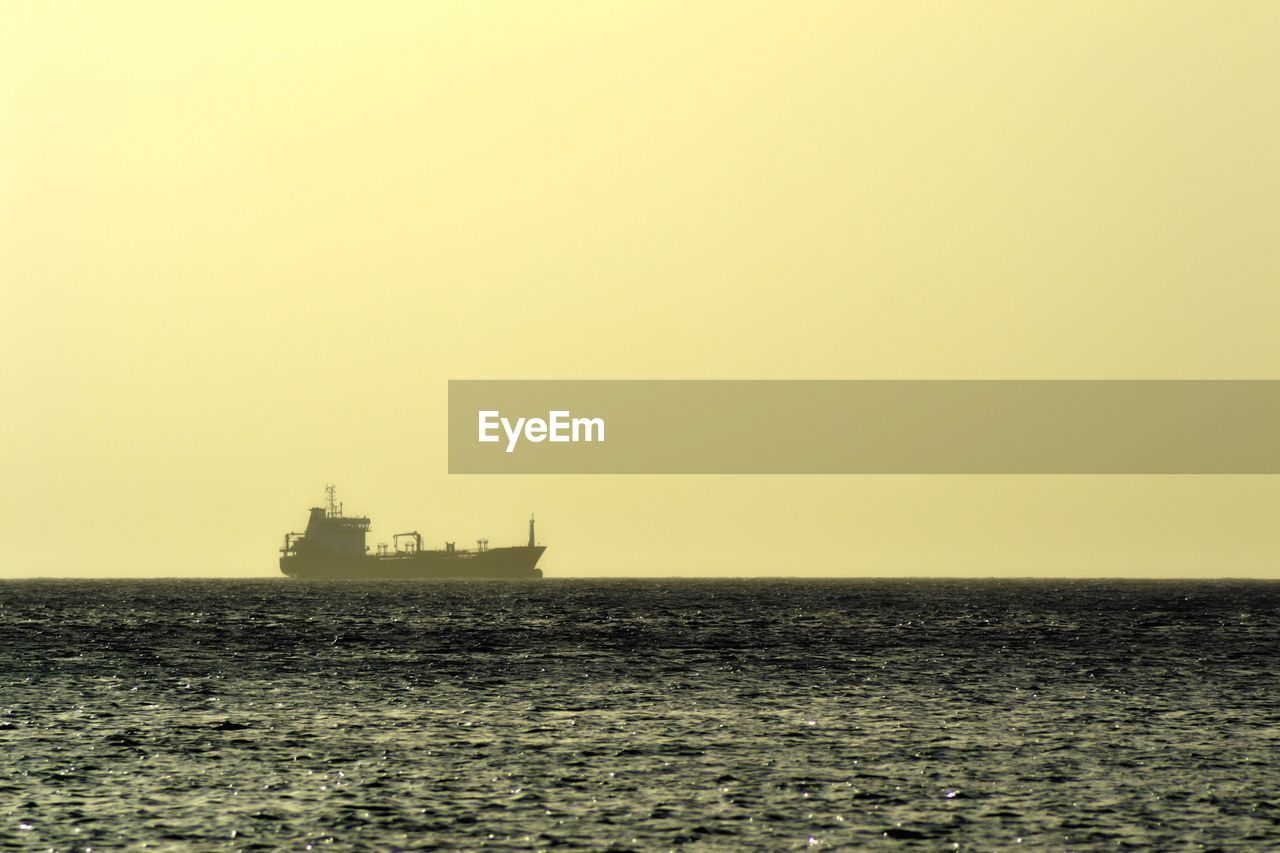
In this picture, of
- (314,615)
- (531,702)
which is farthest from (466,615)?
(531,702)

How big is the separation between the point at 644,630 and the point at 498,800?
7792 cm

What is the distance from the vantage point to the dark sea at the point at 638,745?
111 feet

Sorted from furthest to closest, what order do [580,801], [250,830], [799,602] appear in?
1. [799,602]
2. [580,801]
3. [250,830]

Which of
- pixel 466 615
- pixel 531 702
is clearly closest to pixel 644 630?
pixel 466 615

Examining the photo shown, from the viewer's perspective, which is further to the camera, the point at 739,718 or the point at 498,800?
the point at 739,718

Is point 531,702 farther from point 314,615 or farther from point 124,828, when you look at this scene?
point 314,615

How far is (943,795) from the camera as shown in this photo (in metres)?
38.0

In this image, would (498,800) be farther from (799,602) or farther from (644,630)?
(799,602)

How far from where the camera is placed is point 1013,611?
535ft

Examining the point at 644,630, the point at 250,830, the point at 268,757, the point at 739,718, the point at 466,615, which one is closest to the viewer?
the point at 250,830

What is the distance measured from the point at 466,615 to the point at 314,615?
1369 centimetres

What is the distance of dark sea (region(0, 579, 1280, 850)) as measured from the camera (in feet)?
111

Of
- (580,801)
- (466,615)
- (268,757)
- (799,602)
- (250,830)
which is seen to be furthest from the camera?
(799,602)

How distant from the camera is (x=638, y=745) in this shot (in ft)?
153
